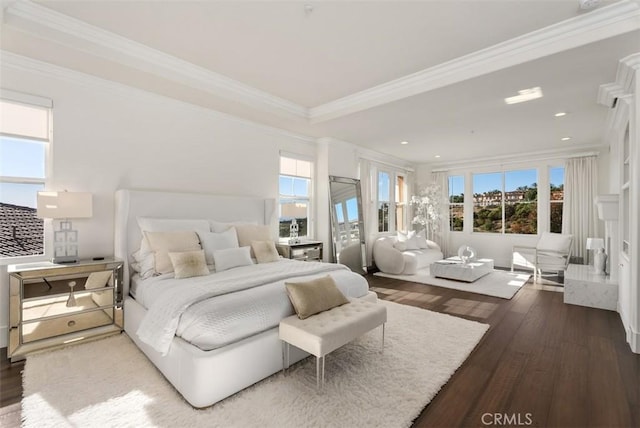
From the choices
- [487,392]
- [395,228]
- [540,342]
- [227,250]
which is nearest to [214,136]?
[227,250]

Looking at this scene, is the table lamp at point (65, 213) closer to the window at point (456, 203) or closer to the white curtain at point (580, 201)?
the window at point (456, 203)

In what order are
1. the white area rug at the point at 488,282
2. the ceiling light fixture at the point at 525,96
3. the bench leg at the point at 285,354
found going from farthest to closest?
the white area rug at the point at 488,282
the ceiling light fixture at the point at 525,96
the bench leg at the point at 285,354

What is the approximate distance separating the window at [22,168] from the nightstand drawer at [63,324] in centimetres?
78

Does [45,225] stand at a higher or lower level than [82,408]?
higher

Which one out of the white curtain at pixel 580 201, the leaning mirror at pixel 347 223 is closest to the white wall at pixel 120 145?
the leaning mirror at pixel 347 223

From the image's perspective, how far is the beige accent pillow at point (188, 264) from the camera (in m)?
2.96

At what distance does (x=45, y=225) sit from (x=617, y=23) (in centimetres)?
547

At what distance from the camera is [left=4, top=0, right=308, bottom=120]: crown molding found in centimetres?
247

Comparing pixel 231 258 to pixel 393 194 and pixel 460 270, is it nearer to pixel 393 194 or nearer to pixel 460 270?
pixel 460 270

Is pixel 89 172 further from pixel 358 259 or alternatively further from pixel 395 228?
pixel 395 228

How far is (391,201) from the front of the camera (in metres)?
7.81

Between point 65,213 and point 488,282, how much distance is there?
6.24m

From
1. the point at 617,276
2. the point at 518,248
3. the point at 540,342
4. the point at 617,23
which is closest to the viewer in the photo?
the point at 617,23

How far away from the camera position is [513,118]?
463 cm
